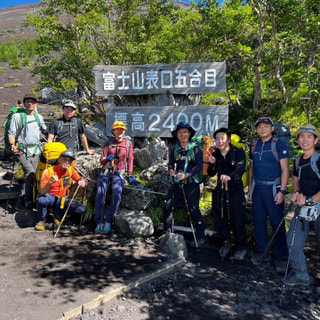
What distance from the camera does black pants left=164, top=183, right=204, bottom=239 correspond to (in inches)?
223

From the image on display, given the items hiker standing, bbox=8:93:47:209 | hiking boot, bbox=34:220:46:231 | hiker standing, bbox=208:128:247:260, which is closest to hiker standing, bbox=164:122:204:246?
hiker standing, bbox=208:128:247:260

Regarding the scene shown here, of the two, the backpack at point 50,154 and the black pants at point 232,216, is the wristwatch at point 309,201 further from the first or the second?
the backpack at point 50,154

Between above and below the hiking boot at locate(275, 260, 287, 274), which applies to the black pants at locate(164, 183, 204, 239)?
above

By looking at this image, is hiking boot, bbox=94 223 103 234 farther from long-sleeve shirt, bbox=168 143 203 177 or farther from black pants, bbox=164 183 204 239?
long-sleeve shirt, bbox=168 143 203 177

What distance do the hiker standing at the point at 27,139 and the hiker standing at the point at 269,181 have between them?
4.34 metres

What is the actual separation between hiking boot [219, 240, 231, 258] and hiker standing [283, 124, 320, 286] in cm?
109

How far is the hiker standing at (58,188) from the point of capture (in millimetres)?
5801

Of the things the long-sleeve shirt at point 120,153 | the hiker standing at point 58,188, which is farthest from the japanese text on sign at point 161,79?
the hiker standing at point 58,188

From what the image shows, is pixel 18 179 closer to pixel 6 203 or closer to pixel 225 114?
pixel 6 203

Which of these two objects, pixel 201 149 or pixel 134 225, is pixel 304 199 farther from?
pixel 134 225

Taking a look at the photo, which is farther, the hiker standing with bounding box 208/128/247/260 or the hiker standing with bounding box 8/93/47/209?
the hiker standing with bounding box 8/93/47/209

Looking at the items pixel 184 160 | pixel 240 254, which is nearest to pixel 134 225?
pixel 184 160

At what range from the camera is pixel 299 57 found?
8781mm

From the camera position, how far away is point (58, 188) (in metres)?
6.06
